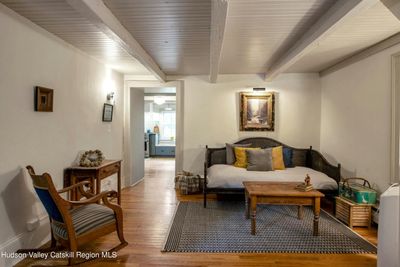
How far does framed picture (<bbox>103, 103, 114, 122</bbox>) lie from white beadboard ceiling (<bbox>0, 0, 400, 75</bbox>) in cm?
77

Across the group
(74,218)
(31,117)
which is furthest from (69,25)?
(74,218)

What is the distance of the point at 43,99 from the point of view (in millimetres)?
2686

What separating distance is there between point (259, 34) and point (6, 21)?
2.57 metres

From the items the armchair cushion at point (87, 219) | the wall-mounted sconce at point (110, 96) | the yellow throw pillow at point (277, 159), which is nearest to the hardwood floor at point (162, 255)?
the armchair cushion at point (87, 219)

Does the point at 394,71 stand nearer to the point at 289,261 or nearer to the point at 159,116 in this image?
the point at 289,261

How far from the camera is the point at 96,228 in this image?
2289mm

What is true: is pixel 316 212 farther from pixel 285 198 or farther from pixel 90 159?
pixel 90 159

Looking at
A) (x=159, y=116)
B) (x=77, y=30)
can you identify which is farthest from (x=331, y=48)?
(x=159, y=116)

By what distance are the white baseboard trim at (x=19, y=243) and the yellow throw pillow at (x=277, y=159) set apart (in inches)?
139

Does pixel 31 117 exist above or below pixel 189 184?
above

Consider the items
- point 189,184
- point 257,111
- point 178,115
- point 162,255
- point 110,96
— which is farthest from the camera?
point 178,115

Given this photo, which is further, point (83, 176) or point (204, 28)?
point (83, 176)

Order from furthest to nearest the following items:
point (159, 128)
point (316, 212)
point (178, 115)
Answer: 1. point (159, 128)
2. point (178, 115)
3. point (316, 212)

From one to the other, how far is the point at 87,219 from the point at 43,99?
1410mm
